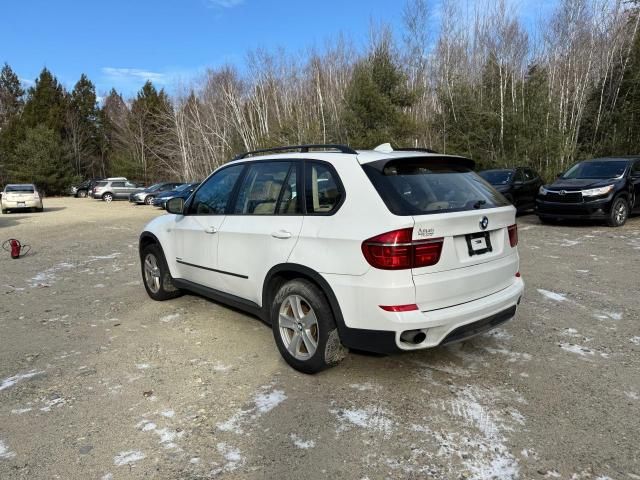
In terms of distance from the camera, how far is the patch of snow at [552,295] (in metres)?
5.62

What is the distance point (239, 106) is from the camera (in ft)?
133

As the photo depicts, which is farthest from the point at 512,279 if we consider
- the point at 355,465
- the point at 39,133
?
the point at 39,133

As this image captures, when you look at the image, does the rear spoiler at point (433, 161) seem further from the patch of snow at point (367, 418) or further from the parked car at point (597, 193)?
the parked car at point (597, 193)

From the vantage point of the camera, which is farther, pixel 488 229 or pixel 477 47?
pixel 477 47

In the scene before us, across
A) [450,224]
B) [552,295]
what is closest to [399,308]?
[450,224]

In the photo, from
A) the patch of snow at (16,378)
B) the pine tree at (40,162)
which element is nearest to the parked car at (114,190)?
the pine tree at (40,162)

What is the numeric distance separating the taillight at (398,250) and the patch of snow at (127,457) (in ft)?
6.00

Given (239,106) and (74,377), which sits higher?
(239,106)

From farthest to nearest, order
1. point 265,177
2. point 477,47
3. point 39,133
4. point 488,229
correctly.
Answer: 1. point 39,133
2. point 477,47
3. point 265,177
4. point 488,229

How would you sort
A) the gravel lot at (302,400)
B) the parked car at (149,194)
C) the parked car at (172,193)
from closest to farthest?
the gravel lot at (302,400) → the parked car at (172,193) → the parked car at (149,194)

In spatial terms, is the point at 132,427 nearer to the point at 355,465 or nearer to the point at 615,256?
the point at 355,465

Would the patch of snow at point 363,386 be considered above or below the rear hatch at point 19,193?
below

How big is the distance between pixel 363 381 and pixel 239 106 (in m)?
39.9

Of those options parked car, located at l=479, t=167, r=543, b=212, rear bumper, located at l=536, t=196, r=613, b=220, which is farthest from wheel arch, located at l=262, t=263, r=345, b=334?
parked car, located at l=479, t=167, r=543, b=212
